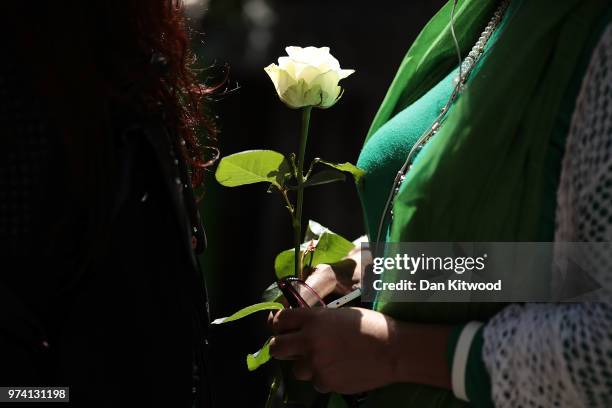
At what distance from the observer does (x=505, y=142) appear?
1.07 m

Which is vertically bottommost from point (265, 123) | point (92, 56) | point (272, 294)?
point (272, 294)

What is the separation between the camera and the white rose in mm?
1281

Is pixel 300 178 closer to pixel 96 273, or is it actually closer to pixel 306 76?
pixel 306 76

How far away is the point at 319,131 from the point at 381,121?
3.39 m

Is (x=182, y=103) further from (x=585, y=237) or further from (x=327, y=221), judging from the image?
(x=327, y=221)

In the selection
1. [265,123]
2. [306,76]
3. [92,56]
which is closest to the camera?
[92,56]

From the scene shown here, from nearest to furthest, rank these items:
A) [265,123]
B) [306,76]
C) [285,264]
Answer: [306,76] → [285,264] → [265,123]

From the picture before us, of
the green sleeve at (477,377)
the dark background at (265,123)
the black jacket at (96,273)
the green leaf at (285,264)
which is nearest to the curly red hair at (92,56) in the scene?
the black jacket at (96,273)

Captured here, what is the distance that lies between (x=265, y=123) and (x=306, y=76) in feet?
12.2

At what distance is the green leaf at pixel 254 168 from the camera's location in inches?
50.4

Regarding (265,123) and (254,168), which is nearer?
(254,168)

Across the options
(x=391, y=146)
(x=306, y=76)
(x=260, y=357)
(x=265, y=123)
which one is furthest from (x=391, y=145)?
(x=265, y=123)

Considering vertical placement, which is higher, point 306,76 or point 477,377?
point 306,76

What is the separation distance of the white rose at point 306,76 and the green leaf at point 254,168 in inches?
4.1
